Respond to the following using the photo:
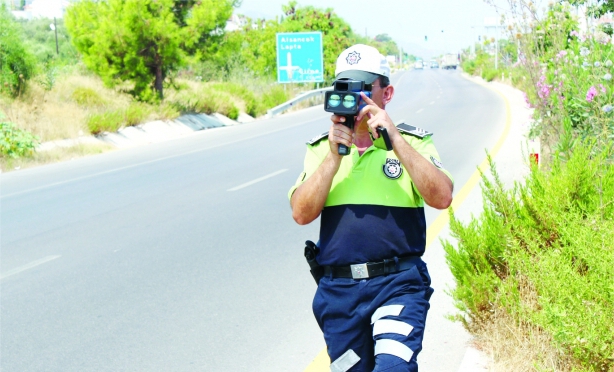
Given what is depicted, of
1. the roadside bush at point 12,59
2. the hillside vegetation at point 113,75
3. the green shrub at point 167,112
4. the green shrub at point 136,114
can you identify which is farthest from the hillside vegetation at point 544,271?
the green shrub at point 167,112

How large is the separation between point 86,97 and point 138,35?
2534 millimetres

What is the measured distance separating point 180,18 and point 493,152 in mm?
14777

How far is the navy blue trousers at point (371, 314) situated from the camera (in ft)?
9.37

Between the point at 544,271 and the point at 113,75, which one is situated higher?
the point at 544,271

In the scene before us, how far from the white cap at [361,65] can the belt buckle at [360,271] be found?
694 mm

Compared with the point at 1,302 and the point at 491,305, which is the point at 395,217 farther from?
the point at 1,302

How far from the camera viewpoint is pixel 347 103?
2.78 m

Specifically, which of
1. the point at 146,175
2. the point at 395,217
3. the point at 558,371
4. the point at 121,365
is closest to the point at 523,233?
the point at 558,371

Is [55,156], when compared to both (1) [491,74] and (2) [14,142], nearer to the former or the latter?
(2) [14,142]

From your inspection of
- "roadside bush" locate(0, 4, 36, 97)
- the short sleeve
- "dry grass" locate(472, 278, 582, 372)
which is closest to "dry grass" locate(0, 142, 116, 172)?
"roadside bush" locate(0, 4, 36, 97)

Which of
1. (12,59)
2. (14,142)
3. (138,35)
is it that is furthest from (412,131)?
(138,35)

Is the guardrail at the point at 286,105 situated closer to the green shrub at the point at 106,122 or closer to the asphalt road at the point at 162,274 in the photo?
the green shrub at the point at 106,122

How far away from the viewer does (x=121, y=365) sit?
15.5ft

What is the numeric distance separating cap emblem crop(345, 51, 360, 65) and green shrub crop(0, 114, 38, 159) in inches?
586
